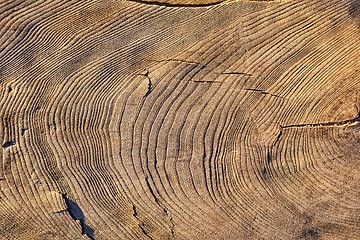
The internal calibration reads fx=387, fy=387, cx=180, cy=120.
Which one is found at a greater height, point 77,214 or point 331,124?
point 331,124

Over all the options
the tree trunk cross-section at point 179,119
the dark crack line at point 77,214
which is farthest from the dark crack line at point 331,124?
the dark crack line at point 77,214

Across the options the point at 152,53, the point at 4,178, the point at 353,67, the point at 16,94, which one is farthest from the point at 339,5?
the point at 4,178

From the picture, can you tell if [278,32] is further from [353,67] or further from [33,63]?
[33,63]

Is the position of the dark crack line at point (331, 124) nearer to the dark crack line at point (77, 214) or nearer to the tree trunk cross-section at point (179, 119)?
the tree trunk cross-section at point (179, 119)

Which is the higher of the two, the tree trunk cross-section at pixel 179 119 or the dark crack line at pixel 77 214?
the tree trunk cross-section at pixel 179 119

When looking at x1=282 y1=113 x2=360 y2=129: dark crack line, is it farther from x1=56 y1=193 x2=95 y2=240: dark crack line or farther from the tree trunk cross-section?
x1=56 y1=193 x2=95 y2=240: dark crack line

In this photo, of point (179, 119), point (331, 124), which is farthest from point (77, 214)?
point (331, 124)

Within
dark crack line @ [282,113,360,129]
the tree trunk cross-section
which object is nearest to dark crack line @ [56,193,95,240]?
the tree trunk cross-section

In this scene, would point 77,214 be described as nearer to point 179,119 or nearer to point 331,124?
point 179,119
